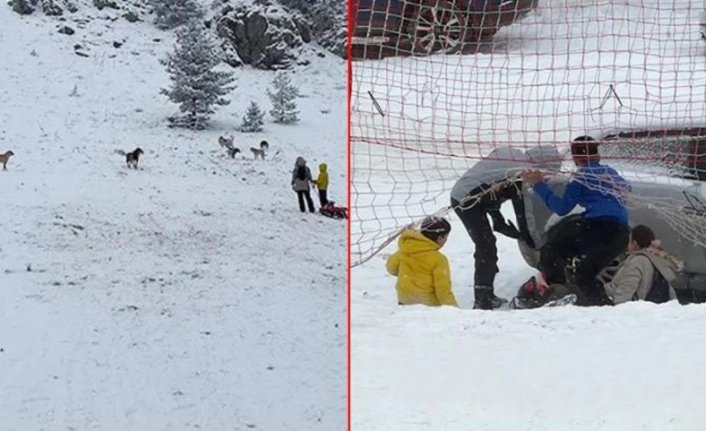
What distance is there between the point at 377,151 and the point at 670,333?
127cm

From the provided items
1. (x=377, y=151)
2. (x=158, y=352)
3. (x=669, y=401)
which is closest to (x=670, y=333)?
(x=669, y=401)

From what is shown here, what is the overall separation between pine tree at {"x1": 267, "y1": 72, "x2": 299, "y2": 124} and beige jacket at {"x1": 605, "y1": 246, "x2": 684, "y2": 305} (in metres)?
7.80

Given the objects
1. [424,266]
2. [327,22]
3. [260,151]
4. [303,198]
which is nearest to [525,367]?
[424,266]

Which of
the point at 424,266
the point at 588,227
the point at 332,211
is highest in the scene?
the point at 588,227

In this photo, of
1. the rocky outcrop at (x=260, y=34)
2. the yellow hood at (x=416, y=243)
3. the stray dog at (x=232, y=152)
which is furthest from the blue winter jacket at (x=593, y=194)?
the rocky outcrop at (x=260, y=34)

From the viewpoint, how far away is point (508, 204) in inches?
142

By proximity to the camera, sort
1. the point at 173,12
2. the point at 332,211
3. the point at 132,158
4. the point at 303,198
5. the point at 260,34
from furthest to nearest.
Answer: the point at 173,12
the point at 260,34
the point at 132,158
the point at 303,198
the point at 332,211

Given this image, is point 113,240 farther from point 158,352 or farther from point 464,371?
point 464,371

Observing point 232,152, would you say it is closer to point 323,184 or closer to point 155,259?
point 323,184

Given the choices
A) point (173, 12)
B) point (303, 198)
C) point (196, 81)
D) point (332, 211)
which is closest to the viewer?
point (332, 211)

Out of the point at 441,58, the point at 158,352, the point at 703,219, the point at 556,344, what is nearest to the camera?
the point at 556,344

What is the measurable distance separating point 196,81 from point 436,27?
8030 mm

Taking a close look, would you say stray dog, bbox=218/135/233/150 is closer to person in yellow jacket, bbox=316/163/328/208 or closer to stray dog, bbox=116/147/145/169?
stray dog, bbox=116/147/145/169

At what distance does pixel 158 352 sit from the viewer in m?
5.89
